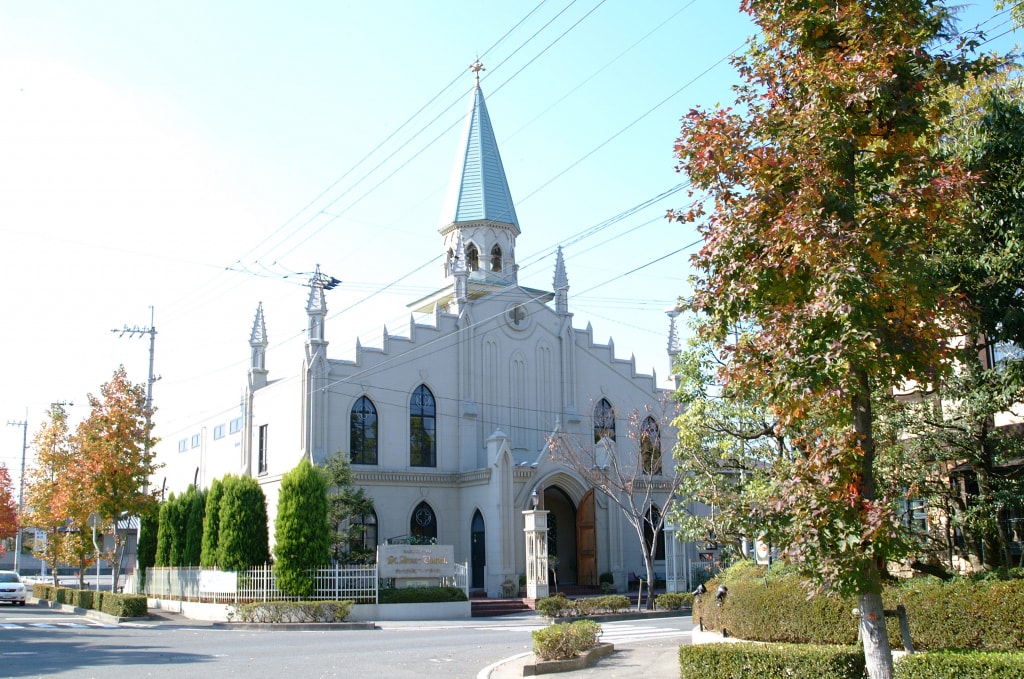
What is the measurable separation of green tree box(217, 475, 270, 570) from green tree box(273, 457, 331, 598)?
2.13 m

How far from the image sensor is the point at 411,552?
99.4 feet

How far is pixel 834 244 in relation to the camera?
901 cm

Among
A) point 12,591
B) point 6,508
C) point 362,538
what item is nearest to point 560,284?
point 362,538

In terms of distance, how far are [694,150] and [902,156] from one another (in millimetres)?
2081

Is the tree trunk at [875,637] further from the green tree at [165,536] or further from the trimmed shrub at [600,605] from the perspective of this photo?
the green tree at [165,536]

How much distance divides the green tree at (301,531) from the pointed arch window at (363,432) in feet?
15.4

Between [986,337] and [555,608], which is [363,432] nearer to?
[555,608]

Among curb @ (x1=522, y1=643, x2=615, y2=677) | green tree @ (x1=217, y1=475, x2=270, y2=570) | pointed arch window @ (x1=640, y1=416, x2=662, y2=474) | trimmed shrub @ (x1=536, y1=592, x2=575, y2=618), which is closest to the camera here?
curb @ (x1=522, y1=643, x2=615, y2=677)

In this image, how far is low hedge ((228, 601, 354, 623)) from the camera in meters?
27.4

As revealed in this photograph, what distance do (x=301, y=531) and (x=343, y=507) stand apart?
118 inches

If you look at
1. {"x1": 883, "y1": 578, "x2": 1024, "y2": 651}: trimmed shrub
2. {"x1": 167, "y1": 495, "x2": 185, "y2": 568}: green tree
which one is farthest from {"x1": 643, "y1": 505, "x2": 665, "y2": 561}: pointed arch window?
{"x1": 883, "y1": 578, "x2": 1024, "y2": 651}: trimmed shrub

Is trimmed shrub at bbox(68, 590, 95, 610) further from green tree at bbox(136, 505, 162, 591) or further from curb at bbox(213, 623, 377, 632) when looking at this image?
curb at bbox(213, 623, 377, 632)

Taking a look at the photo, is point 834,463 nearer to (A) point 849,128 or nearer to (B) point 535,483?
(A) point 849,128

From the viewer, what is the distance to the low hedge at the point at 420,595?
95.6ft
